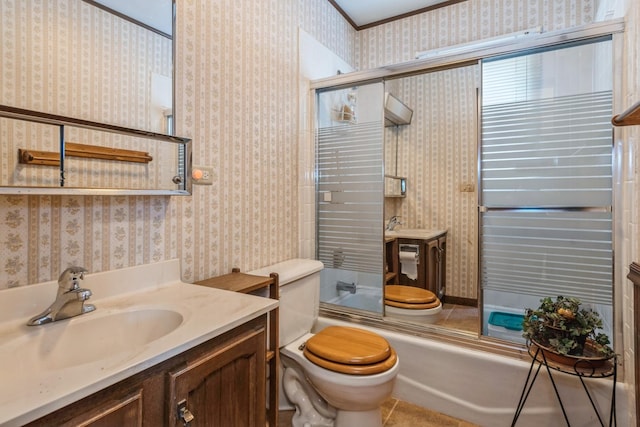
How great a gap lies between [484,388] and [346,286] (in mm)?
961

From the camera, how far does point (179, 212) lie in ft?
4.60

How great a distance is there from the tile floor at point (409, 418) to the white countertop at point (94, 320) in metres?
0.95

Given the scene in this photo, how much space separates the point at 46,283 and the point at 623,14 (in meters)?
2.45

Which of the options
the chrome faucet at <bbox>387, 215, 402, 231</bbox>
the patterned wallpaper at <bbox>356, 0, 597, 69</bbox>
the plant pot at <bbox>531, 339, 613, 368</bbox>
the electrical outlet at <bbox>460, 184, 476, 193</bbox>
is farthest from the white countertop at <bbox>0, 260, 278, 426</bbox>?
the electrical outlet at <bbox>460, 184, 476, 193</bbox>

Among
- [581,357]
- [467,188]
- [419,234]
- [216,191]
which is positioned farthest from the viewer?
[467,188]

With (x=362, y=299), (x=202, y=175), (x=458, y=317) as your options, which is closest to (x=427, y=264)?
(x=458, y=317)

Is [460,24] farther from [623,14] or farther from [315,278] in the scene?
[315,278]

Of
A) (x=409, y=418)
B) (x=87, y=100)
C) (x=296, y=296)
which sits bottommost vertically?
(x=409, y=418)

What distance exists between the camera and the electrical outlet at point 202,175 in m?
1.41

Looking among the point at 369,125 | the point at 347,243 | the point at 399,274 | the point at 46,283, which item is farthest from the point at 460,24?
the point at 46,283

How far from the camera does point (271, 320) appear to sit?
1405 millimetres

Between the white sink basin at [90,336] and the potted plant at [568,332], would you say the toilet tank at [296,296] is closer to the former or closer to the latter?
the white sink basin at [90,336]

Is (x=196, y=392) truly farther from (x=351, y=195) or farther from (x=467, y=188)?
(x=467, y=188)

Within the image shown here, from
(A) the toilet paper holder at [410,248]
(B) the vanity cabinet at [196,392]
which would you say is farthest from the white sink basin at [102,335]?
(A) the toilet paper holder at [410,248]
